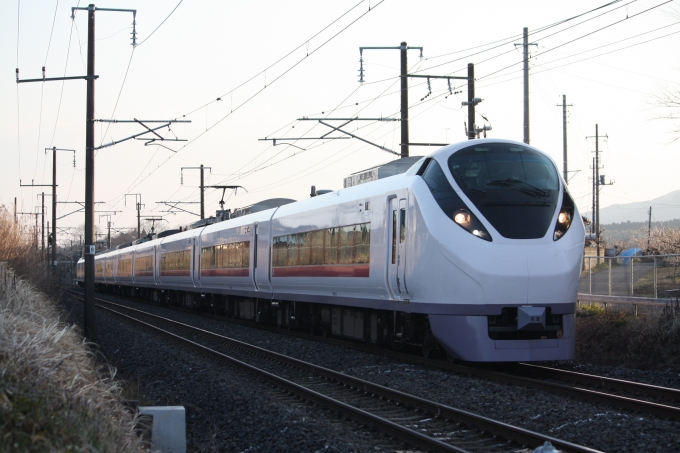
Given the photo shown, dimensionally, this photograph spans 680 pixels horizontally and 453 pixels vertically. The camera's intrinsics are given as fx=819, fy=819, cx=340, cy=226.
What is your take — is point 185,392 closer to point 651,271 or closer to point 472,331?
point 472,331

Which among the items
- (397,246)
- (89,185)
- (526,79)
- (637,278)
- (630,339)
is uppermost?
(526,79)

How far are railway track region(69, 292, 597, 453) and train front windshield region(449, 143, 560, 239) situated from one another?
124 inches

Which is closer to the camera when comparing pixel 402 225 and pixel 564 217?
pixel 564 217

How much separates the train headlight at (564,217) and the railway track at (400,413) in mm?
3673

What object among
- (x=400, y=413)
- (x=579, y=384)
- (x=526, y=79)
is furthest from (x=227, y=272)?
(x=400, y=413)

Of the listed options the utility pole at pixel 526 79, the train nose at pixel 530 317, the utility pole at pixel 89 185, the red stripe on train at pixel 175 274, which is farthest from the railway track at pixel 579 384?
the red stripe on train at pixel 175 274

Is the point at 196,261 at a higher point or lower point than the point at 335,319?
higher

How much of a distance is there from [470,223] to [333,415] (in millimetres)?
3814

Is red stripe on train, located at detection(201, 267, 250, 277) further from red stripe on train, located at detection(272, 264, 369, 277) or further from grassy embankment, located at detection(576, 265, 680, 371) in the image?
grassy embankment, located at detection(576, 265, 680, 371)

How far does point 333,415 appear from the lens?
9266 millimetres

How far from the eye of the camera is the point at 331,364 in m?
13.9

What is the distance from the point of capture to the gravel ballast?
25.0 feet

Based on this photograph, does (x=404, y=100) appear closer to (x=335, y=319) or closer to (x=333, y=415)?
(x=335, y=319)

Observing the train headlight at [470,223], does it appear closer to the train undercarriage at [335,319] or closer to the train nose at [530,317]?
the train nose at [530,317]
